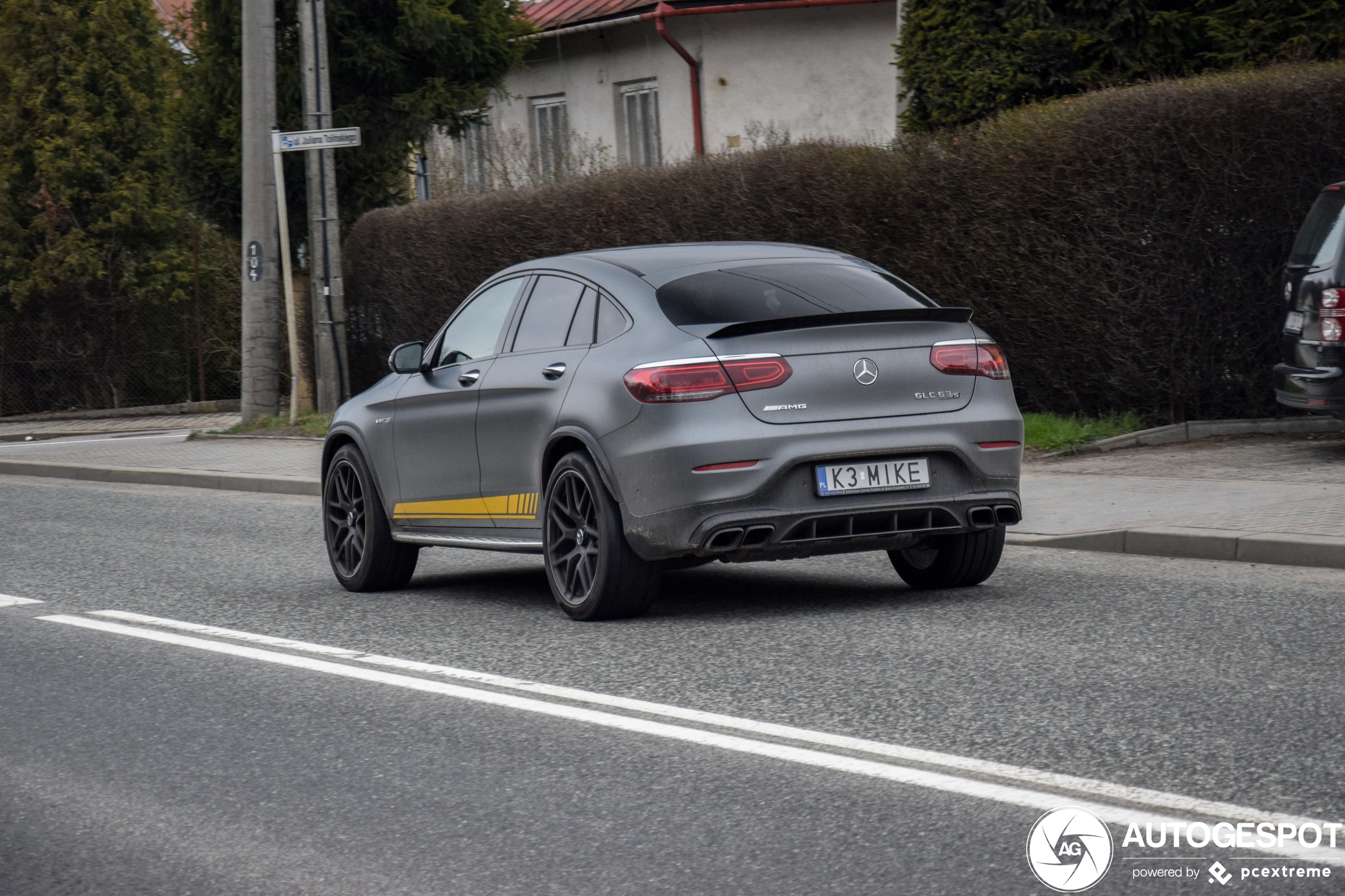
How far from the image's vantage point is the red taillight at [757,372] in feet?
23.1

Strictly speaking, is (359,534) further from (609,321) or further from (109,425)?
(109,425)

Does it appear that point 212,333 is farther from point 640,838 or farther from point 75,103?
point 640,838

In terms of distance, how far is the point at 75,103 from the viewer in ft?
94.3

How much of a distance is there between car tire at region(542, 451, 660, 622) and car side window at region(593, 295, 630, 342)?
0.53m

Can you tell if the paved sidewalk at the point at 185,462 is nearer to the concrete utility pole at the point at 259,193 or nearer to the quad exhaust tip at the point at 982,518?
the concrete utility pole at the point at 259,193

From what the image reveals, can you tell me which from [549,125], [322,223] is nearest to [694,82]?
[549,125]

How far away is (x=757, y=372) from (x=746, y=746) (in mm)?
2234

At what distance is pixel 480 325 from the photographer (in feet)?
28.4

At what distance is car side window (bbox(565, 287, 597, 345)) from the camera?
7.69 meters

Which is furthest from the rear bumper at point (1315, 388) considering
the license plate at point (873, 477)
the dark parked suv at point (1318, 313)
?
the license plate at point (873, 477)

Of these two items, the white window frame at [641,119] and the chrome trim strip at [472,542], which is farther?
the white window frame at [641,119]

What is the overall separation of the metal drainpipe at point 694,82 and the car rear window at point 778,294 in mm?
17998

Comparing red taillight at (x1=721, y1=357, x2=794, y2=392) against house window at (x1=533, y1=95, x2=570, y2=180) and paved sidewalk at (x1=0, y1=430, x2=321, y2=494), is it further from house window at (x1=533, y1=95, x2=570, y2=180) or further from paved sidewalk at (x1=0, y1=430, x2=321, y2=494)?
house window at (x1=533, y1=95, x2=570, y2=180)

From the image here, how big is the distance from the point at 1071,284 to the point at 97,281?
1965 centimetres
